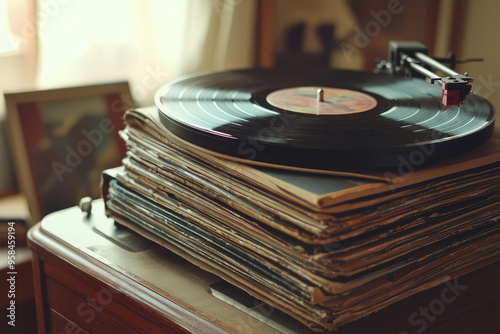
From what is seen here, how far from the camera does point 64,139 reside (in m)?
1.29

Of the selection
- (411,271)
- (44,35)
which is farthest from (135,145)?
(44,35)

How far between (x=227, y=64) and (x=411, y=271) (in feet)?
3.73

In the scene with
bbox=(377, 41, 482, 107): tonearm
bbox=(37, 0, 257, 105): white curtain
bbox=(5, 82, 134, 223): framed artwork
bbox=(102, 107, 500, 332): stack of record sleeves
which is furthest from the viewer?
bbox=(37, 0, 257, 105): white curtain

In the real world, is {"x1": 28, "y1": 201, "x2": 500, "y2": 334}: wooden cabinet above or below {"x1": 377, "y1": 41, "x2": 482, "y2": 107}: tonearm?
below

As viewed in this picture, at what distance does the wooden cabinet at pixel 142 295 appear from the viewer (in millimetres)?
603

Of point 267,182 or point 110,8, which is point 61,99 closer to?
point 110,8

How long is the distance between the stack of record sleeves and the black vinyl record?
0.02 meters

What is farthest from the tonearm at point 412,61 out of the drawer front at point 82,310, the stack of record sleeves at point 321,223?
the drawer front at point 82,310

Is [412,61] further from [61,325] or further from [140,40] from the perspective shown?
[140,40]

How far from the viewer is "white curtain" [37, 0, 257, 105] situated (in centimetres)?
137

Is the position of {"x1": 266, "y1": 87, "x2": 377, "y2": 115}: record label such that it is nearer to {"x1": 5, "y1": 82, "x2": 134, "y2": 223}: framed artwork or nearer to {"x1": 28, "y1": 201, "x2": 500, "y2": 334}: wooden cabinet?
{"x1": 28, "y1": 201, "x2": 500, "y2": 334}: wooden cabinet

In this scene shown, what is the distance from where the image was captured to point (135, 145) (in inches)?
28.8

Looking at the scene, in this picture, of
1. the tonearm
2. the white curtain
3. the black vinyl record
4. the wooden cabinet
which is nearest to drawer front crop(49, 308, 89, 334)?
the wooden cabinet

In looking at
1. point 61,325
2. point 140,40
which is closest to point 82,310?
point 61,325
